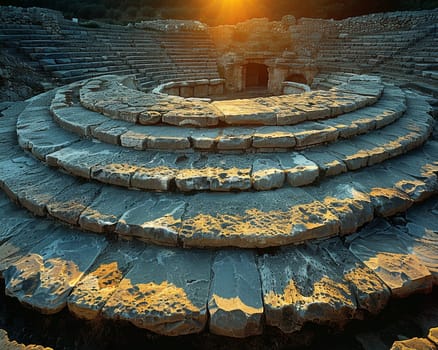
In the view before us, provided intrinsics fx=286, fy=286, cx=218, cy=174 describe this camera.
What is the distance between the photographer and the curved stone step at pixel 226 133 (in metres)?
2.74

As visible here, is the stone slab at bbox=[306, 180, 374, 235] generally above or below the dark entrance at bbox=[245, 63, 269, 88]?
above

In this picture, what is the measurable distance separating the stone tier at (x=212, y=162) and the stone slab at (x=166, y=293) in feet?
2.13

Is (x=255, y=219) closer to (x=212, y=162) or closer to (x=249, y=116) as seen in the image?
(x=212, y=162)

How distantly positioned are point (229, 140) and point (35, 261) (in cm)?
181

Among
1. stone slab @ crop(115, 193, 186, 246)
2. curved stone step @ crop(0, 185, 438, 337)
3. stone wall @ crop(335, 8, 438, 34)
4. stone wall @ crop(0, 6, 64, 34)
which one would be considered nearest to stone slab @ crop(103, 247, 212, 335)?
curved stone step @ crop(0, 185, 438, 337)

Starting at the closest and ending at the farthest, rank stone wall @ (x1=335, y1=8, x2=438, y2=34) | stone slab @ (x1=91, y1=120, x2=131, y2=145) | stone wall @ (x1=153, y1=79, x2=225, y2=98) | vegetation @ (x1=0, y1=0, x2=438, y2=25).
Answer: stone slab @ (x1=91, y1=120, x2=131, y2=145)
stone wall @ (x1=153, y1=79, x2=225, y2=98)
stone wall @ (x1=335, y1=8, x2=438, y2=34)
vegetation @ (x1=0, y1=0, x2=438, y2=25)

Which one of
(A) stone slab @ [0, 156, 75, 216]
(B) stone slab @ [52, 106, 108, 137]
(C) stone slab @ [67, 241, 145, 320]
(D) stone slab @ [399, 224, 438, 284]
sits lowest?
(D) stone slab @ [399, 224, 438, 284]

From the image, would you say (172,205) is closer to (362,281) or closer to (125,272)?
(125,272)

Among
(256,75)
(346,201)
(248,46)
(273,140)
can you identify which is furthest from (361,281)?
(256,75)

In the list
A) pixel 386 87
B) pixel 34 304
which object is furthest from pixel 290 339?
pixel 386 87

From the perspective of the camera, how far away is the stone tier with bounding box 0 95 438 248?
6.58 ft

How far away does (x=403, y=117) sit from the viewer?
389 centimetres

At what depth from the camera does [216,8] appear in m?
25.8

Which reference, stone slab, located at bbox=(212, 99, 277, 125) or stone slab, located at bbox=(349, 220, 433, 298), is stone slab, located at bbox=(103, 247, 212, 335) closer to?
stone slab, located at bbox=(349, 220, 433, 298)
